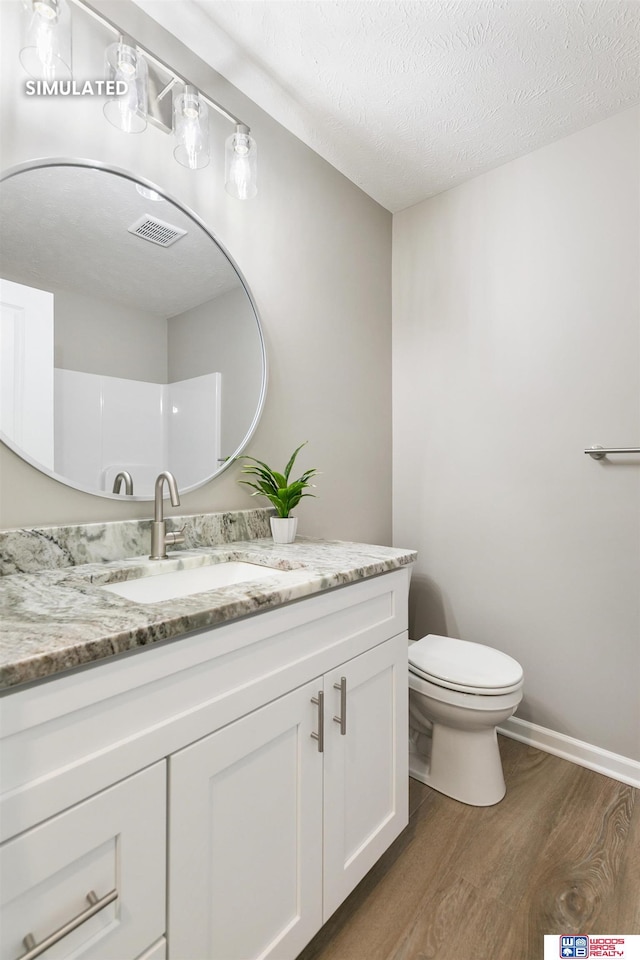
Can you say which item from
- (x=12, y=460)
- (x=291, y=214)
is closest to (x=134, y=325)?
(x=12, y=460)

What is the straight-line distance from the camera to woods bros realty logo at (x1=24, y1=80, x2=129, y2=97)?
3.63 feet

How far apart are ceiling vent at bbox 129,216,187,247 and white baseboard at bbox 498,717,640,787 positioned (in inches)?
86.5

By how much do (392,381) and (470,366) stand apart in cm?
41

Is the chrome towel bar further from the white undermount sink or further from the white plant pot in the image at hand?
the white undermount sink

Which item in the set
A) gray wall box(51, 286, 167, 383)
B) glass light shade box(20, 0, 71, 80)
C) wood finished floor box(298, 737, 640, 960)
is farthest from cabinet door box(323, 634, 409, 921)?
glass light shade box(20, 0, 71, 80)

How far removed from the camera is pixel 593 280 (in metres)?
1.74

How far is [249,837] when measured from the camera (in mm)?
861

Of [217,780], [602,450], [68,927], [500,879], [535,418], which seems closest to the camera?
[68,927]

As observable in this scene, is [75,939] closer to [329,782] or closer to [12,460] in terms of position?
[329,782]

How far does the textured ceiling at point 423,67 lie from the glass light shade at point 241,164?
0.97 ft

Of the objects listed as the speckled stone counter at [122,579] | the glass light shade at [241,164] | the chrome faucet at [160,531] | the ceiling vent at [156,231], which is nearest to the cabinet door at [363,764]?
the speckled stone counter at [122,579]

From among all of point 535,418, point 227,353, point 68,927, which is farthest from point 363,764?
point 535,418

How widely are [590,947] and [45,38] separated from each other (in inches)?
95.3

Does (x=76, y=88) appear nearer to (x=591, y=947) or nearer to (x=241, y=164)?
(x=241, y=164)
